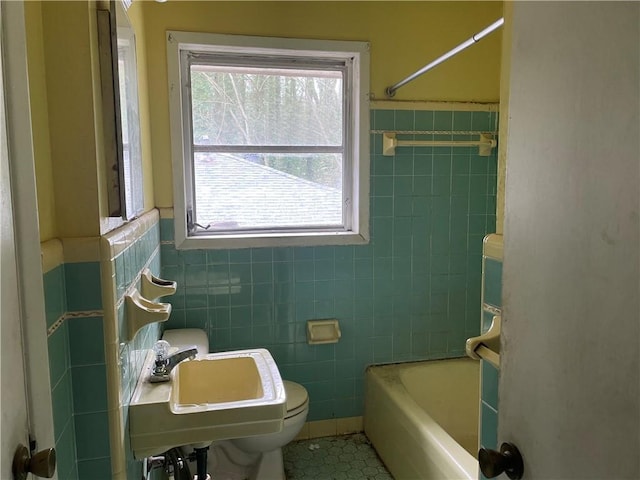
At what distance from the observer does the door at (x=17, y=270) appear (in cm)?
59

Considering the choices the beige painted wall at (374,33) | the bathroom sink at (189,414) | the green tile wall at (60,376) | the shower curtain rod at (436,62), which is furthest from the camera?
the beige painted wall at (374,33)

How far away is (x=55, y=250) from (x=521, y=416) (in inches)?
37.7

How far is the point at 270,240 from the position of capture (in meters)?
2.49

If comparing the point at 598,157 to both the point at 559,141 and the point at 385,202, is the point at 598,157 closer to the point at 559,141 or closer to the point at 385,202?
the point at 559,141

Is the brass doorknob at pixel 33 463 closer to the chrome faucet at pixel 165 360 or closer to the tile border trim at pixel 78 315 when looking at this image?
the tile border trim at pixel 78 315

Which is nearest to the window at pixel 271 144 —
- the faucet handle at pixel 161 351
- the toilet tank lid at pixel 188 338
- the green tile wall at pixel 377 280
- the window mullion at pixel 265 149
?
→ the window mullion at pixel 265 149

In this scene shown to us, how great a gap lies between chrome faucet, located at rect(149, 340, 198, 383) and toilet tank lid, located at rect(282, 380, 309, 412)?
0.69m

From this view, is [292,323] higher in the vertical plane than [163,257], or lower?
lower

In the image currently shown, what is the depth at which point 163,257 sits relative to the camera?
239cm

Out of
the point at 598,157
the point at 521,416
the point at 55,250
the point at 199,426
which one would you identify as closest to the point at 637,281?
the point at 598,157

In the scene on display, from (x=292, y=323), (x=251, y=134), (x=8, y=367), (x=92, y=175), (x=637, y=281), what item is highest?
(x=251, y=134)

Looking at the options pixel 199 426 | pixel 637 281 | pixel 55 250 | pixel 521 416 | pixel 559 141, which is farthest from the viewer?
pixel 199 426

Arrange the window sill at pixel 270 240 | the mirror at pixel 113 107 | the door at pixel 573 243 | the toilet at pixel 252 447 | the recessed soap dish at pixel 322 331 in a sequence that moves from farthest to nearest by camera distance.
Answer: the recessed soap dish at pixel 322 331, the window sill at pixel 270 240, the toilet at pixel 252 447, the mirror at pixel 113 107, the door at pixel 573 243

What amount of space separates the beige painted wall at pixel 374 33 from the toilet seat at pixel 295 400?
1109 millimetres
